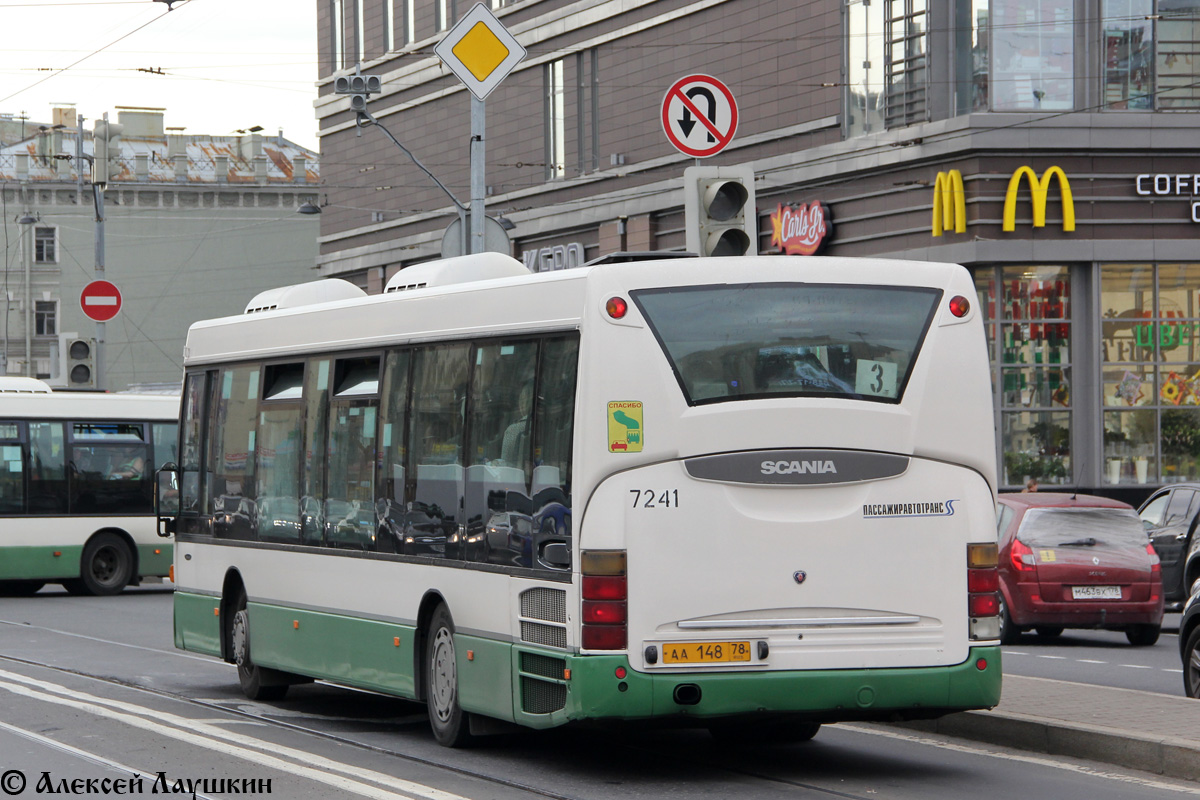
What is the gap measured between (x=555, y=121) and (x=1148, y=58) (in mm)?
14842

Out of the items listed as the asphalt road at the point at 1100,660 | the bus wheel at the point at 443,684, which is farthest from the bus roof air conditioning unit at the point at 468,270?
the asphalt road at the point at 1100,660

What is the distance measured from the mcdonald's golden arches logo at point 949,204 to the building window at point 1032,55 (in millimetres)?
1290

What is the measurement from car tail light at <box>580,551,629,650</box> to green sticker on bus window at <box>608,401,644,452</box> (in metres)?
0.52

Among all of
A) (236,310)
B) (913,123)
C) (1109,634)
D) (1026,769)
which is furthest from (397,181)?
(1026,769)

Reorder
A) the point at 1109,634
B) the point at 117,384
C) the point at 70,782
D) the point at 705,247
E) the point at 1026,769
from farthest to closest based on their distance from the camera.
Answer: the point at 117,384, the point at 1109,634, the point at 705,247, the point at 1026,769, the point at 70,782

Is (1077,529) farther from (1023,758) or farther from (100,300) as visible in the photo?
(100,300)

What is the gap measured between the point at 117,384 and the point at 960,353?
7183cm

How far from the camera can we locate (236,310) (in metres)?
79.1

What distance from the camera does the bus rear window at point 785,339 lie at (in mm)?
9383

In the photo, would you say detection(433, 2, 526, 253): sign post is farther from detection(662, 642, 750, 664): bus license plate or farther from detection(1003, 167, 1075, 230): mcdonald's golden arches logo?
detection(1003, 167, 1075, 230): mcdonald's golden arches logo

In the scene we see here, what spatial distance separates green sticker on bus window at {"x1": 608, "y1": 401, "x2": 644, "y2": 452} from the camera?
30.2 feet

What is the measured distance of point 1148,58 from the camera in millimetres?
29719

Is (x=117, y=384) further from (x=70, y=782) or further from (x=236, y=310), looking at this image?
(x=70, y=782)

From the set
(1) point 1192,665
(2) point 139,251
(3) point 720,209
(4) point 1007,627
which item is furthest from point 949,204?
(2) point 139,251
